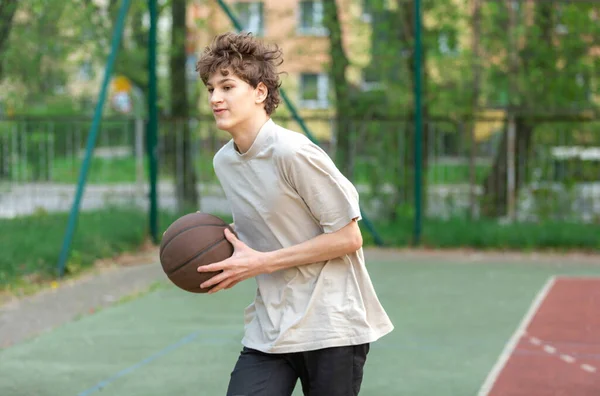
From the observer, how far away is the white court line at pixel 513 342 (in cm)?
564

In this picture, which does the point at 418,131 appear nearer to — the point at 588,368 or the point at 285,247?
the point at 588,368

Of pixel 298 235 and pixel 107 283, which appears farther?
pixel 107 283

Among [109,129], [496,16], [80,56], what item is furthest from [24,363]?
[496,16]

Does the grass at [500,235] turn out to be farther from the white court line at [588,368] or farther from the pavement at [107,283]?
the white court line at [588,368]

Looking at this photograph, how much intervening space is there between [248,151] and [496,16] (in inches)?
381

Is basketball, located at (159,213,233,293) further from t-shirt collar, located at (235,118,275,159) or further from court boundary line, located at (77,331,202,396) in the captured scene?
court boundary line, located at (77,331,202,396)

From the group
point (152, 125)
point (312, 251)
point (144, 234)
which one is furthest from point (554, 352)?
point (152, 125)

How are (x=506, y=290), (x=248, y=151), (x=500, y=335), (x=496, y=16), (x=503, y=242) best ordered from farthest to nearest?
(x=496, y=16), (x=503, y=242), (x=506, y=290), (x=500, y=335), (x=248, y=151)

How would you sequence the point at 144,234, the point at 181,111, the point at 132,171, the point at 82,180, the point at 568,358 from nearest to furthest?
the point at 568,358 → the point at 82,180 → the point at 144,234 → the point at 132,171 → the point at 181,111

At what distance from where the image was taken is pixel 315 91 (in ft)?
42.9

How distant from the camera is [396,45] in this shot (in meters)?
12.6

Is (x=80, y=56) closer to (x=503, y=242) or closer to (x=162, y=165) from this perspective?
(x=162, y=165)

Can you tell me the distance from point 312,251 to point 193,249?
0.45 m

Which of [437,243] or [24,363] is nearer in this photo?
[24,363]
